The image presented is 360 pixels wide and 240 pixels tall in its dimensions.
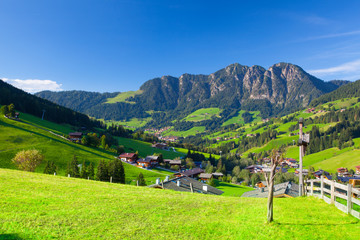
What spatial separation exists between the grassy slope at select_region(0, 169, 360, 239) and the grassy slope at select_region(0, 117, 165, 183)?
63047mm

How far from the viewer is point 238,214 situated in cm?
1380

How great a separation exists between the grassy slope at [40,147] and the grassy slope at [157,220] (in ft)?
207

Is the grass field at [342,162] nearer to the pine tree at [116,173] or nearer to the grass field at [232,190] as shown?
the grass field at [232,190]

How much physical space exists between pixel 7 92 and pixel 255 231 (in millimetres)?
182693

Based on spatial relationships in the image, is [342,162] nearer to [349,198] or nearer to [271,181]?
[349,198]

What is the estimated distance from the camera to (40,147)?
8162cm

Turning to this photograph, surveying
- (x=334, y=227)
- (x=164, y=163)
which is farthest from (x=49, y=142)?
(x=334, y=227)

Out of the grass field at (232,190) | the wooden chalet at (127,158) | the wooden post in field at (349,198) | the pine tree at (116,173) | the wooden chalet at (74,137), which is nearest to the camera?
the wooden post in field at (349,198)

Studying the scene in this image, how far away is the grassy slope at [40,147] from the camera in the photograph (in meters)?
73.5

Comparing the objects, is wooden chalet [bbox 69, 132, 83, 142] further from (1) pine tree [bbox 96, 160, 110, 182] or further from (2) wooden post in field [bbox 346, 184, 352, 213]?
(2) wooden post in field [bbox 346, 184, 352, 213]

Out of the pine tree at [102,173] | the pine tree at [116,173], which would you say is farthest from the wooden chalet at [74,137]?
the pine tree at [102,173]

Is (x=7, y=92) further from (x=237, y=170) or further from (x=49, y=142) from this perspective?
(x=237, y=170)

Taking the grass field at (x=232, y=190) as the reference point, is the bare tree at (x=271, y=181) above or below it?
above

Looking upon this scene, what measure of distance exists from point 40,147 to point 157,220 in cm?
8693
